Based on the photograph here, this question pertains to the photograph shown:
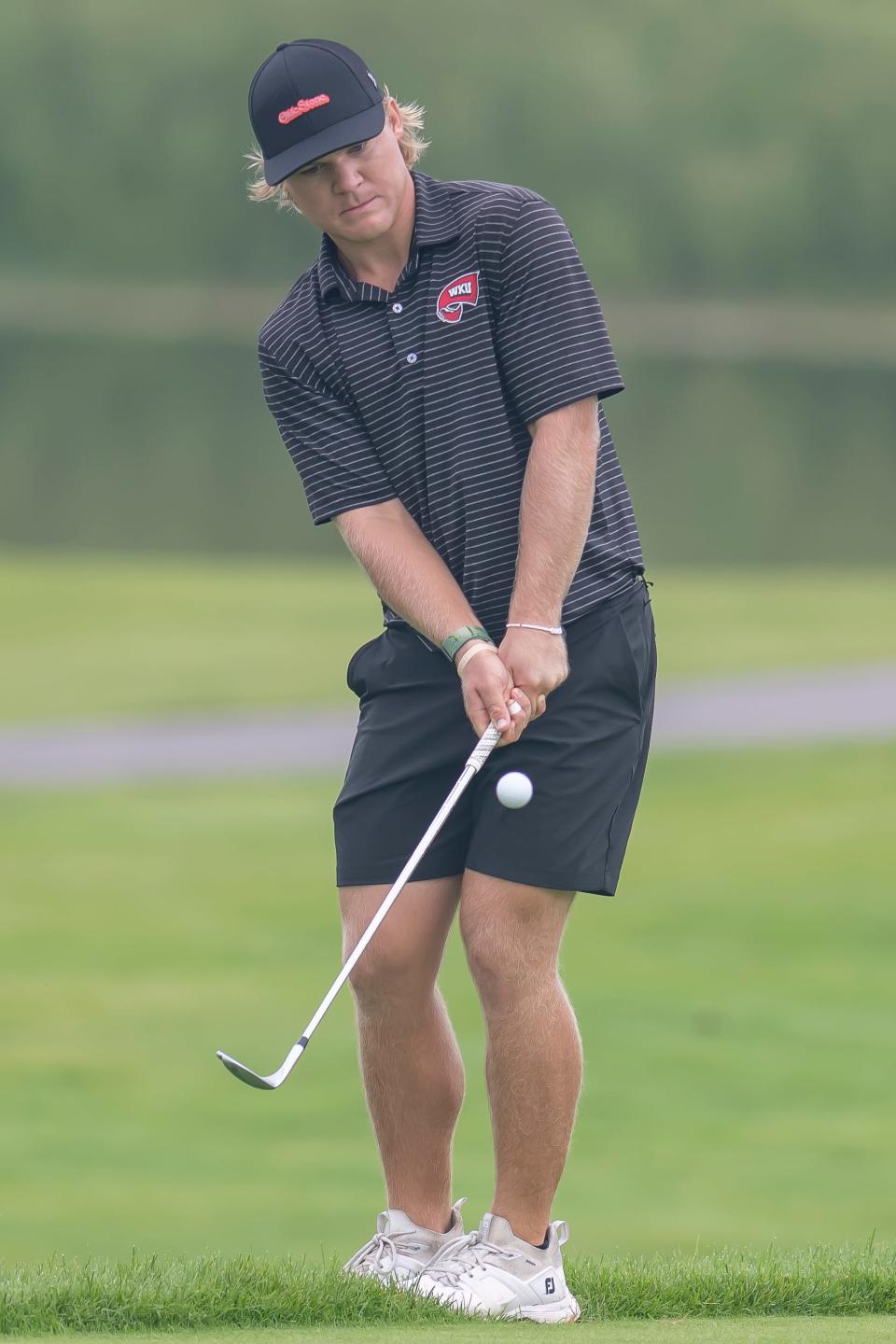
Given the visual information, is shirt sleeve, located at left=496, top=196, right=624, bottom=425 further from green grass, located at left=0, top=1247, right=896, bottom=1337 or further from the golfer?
green grass, located at left=0, top=1247, right=896, bottom=1337

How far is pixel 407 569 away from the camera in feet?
14.4

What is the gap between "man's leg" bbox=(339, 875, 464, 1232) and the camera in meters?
4.45

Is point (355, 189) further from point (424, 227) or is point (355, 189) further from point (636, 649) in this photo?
point (636, 649)

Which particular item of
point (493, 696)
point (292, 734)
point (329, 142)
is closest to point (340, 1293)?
point (493, 696)

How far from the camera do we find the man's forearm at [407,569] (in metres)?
4.34

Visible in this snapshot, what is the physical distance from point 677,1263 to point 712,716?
28.4 feet

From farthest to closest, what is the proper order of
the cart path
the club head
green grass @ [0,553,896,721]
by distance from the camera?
green grass @ [0,553,896,721] < the cart path < the club head

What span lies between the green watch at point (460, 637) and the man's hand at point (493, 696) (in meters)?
0.03

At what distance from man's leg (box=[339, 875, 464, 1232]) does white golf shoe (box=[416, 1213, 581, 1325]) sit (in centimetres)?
22

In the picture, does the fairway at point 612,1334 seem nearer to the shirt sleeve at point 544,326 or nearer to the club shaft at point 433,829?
the club shaft at point 433,829

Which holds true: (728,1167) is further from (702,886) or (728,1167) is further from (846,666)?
(846,666)

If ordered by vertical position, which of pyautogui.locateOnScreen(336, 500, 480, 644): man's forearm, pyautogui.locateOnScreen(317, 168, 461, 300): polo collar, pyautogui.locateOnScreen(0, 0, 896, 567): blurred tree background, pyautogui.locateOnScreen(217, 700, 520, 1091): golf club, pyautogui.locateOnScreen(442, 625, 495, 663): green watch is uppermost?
pyautogui.locateOnScreen(0, 0, 896, 567): blurred tree background

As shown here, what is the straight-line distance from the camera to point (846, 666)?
48.2ft

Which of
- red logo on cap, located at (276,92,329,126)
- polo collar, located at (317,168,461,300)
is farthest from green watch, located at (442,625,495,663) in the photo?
red logo on cap, located at (276,92,329,126)
